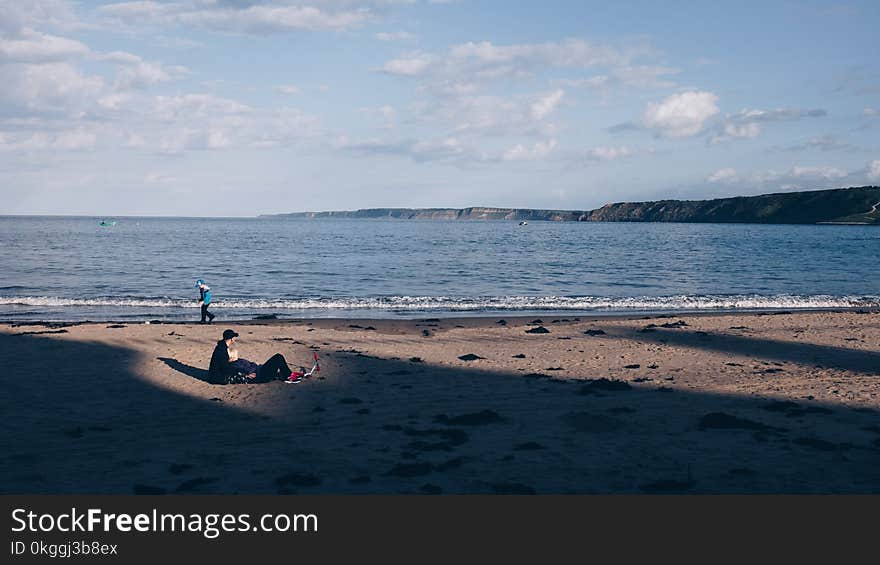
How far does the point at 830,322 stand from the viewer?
21.7m

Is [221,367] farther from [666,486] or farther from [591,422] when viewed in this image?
[666,486]

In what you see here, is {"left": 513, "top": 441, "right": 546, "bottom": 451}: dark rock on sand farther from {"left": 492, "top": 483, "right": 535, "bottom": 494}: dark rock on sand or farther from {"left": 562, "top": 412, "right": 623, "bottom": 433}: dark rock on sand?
{"left": 492, "top": 483, "right": 535, "bottom": 494}: dark rock on sand

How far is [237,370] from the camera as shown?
501 inches

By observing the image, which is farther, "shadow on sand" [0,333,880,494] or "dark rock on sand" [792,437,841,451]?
"dark rock on sand" [792,437,841,451]

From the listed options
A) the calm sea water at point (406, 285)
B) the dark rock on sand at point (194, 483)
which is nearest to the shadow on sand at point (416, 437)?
the dark rock on sand at point (194, 483)

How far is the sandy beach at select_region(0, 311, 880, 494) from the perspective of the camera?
7898 millimetres

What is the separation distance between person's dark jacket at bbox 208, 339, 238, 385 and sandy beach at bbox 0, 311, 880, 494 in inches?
11.5

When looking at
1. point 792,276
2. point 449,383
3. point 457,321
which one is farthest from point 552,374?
point 792,276

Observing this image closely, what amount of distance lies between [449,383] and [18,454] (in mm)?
7348

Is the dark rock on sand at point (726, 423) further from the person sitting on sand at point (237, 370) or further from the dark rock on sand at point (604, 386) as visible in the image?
the person sitting on sand at point (237, 370)

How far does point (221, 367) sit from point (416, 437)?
5237 millimetres

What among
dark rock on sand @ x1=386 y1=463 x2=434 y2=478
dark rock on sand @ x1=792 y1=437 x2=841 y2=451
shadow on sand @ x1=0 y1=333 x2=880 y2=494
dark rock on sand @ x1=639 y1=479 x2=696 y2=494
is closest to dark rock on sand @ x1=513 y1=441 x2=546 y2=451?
shadow on sand @ x1=0 y1=333 x2=880 y2=494

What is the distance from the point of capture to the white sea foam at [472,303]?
27.1 m

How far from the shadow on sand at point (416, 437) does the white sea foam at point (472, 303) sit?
534 inches
